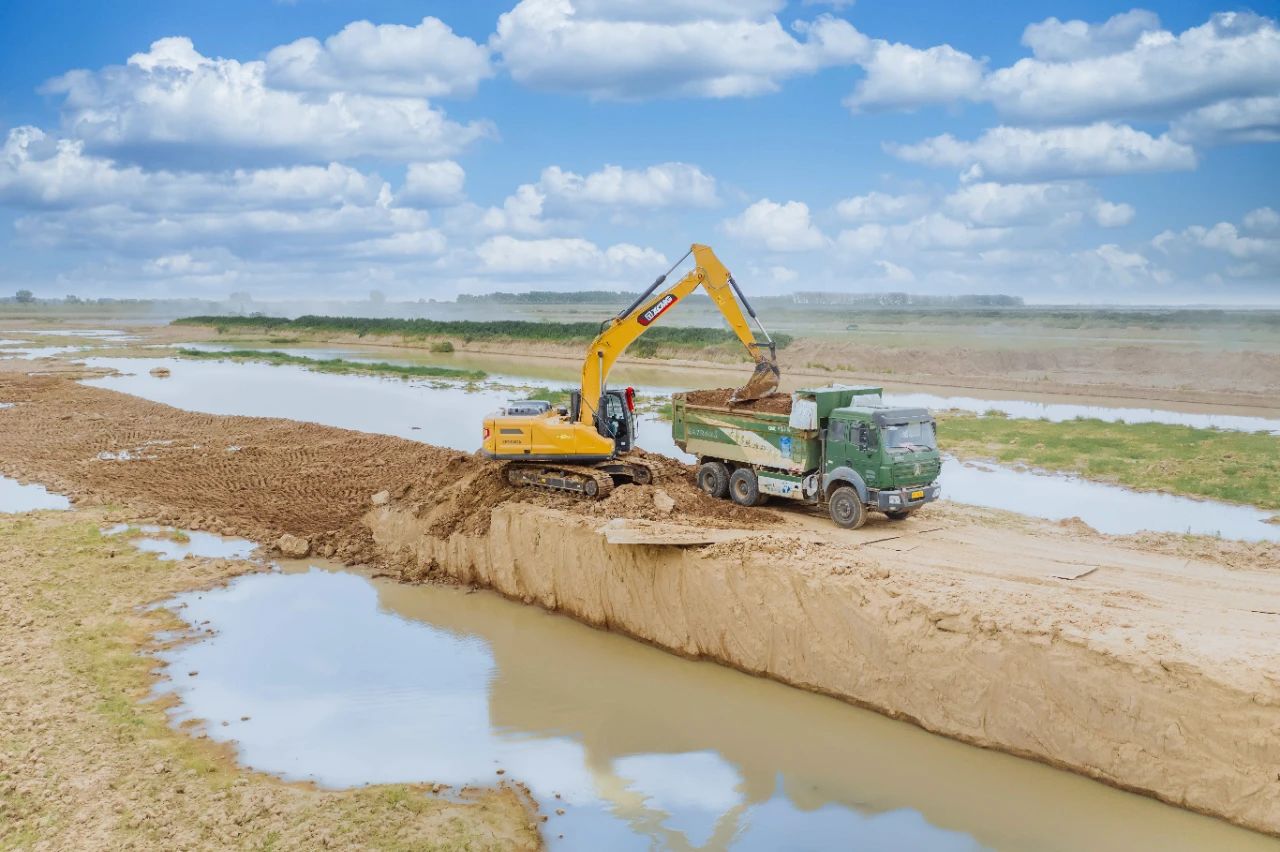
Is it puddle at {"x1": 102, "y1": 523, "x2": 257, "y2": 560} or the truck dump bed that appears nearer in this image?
the truck dump bed

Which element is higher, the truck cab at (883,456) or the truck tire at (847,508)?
the truck cab at (883,456)

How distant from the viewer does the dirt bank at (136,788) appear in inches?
→ 402

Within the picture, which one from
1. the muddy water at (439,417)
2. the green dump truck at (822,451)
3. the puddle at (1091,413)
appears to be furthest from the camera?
the puddle at (1091,413)

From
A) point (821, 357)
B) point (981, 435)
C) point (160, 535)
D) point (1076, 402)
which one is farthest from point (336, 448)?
point (821, 357)

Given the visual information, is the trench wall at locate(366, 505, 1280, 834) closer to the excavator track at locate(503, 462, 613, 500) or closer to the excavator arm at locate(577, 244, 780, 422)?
the excavator track at locate(503, 462, 613, 500)

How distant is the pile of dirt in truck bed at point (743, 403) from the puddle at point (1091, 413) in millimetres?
14487

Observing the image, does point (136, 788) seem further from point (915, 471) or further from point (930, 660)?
point (915, 471)

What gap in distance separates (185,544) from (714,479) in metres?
11.8

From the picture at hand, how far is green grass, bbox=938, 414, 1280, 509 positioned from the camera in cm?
2430

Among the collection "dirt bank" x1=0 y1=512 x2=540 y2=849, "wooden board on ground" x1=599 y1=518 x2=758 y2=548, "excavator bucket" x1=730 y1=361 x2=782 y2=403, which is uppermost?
"excavator bucket" x1=730 y1=361 x2=782 y2=403

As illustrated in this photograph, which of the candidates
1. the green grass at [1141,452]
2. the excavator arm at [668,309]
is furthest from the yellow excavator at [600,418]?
the green grass at [1141,452]

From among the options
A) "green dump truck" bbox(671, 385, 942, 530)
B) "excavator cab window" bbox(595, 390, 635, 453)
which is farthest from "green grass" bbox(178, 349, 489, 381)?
"green dump truck" bbox(671, 385, 942, 530)

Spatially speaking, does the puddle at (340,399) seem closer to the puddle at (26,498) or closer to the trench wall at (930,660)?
the puddle at (26,498)

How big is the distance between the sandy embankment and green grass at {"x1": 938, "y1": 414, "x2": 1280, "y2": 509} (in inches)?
269
